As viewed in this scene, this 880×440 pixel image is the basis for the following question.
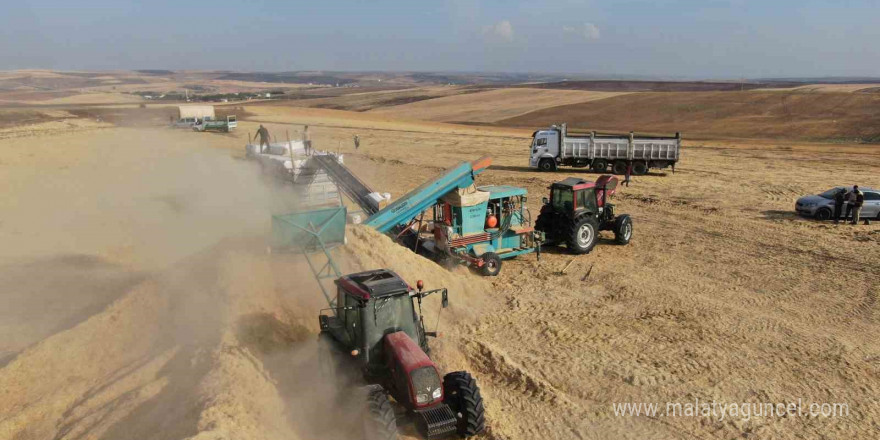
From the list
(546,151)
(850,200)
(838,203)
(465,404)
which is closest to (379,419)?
(465,404)

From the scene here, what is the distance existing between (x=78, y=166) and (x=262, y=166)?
479 inches

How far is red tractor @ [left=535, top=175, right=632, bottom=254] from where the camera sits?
16609 mm

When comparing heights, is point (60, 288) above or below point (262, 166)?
below

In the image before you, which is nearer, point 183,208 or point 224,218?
point 224,218

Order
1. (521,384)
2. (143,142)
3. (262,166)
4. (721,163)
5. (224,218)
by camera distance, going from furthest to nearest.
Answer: (143,142) < (721,163) < (262,166) < (224,218) < (521,384)

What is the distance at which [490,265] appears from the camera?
15.0 m

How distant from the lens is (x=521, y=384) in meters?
9.72

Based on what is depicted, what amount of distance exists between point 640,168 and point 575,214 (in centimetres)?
1594

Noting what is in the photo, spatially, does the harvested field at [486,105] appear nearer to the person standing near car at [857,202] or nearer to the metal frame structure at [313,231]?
the person standing near car at [857,202]

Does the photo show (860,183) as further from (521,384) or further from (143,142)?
(143,142)

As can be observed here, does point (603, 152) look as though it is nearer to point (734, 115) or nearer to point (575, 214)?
point (575, 214)

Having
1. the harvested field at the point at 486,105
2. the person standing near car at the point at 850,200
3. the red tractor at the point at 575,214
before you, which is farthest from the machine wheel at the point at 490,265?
the harvested field at the point at 486,105

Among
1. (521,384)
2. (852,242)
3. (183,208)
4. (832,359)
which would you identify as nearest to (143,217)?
(183,208)

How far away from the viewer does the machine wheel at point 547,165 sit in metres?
31.9
